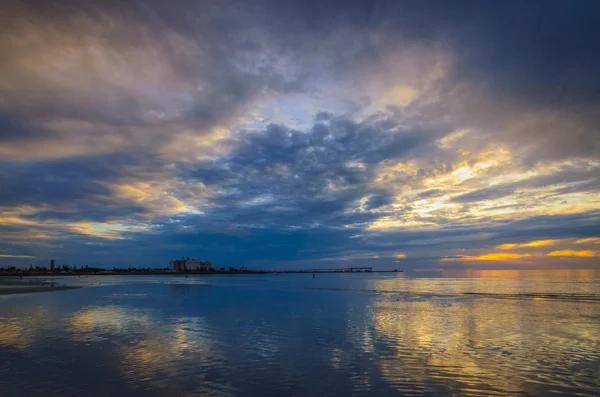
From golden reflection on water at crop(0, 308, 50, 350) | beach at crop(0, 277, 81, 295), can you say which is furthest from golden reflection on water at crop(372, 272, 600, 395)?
beach at crop(0, 277, 81, 295)

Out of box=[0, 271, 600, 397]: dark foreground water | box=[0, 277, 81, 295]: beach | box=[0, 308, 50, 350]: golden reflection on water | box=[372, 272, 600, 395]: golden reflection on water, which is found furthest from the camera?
box=[0, 277, 81, 295]: beach

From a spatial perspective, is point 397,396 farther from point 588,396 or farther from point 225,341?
point 225,341

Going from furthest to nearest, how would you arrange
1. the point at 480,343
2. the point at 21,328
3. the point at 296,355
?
1. the point at 21,328
2. the point at 480,343
3. the point at 296,355

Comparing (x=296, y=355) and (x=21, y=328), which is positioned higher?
(x=21, y=328)

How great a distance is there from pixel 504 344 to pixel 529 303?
1187 inches

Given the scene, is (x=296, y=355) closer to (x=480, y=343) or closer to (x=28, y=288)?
(x=480, y=343)

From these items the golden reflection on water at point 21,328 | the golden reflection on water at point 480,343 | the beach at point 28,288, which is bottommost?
the golden reflection on water at point 480,343

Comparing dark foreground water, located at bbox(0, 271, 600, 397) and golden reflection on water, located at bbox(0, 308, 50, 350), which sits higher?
golden reflection on water, located at bbox(0, 308, 50, 350)

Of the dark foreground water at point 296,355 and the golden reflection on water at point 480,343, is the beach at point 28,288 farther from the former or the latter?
the golden reflection on water at point 480,343

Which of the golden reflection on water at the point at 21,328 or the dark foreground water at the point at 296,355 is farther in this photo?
the golden reflection on water at the point at 21,328

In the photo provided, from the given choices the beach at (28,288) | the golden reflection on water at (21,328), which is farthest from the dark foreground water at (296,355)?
the beach at (28,288)

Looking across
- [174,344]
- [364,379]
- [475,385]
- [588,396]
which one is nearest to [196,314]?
[174,344]

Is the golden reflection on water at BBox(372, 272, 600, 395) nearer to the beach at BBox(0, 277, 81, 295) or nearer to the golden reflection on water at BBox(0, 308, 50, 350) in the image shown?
the golden reflection on water at BBox(0, 308, 50, 350)

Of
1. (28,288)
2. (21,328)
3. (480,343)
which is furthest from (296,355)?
(28,288)
